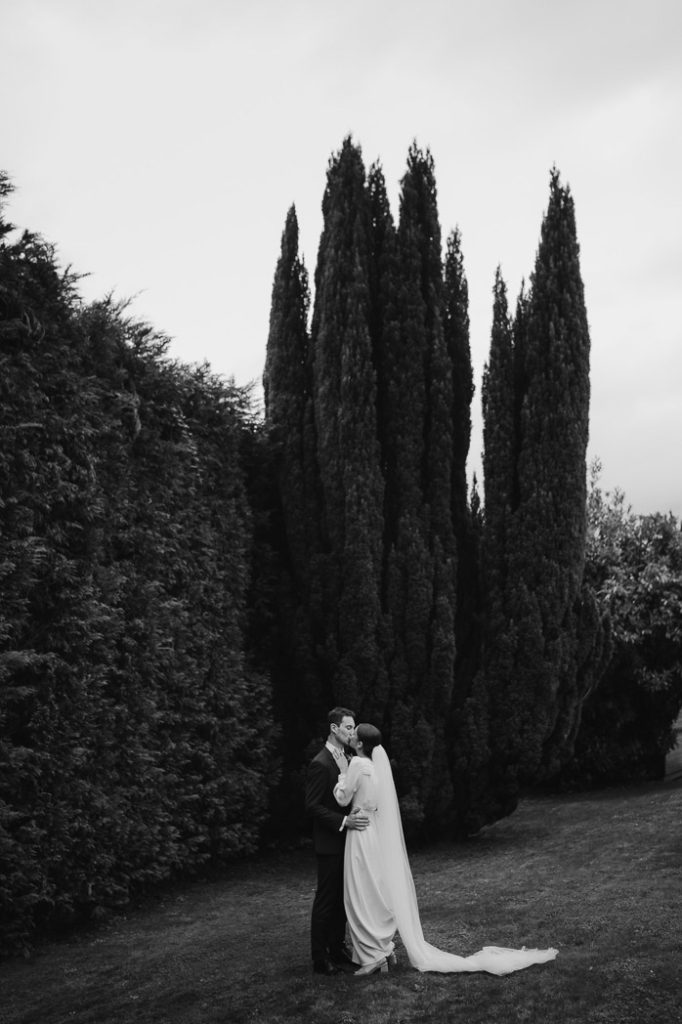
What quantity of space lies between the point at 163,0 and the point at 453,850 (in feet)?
30.3

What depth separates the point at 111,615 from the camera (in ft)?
29.2

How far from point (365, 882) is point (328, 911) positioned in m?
0.32

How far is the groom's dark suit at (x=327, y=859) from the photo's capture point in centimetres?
665

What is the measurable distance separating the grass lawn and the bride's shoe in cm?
8

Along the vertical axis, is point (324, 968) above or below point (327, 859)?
below

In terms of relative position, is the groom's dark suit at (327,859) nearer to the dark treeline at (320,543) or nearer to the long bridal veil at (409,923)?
the long bridal veil at (409,923)

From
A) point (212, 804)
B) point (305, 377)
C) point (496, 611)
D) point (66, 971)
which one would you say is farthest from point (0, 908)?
point (305, 377)


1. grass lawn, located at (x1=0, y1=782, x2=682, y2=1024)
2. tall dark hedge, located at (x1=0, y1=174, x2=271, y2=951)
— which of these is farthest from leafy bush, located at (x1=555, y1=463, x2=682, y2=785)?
tall dark hedge, located at (x1=0, y1=174, x2=271, y2=951)

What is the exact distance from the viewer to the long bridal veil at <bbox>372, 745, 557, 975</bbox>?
6.43 meters

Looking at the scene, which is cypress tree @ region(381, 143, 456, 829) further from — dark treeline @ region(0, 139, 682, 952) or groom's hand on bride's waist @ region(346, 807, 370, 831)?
groom's hand on bride's waist @ region(346, 807, 370, 831)

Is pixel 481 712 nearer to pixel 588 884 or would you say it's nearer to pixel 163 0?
pixel 588 884

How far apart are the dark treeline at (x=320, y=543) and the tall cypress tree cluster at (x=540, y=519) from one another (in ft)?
0.11

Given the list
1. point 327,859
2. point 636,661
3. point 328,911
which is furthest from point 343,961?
point 636,661

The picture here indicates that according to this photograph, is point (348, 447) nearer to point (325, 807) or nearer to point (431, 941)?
point (325, 807)
